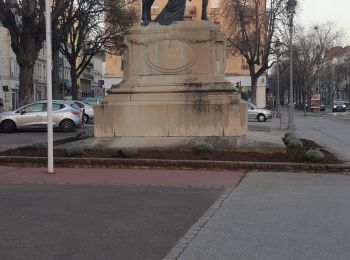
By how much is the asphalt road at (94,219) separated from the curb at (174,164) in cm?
266

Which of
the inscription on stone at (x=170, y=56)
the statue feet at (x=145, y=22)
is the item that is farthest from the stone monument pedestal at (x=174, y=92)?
the statue feet at (x=145, y=22)

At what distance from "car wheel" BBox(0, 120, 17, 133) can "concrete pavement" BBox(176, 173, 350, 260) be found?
19753mm

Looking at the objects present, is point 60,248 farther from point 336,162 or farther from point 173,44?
point 173,44

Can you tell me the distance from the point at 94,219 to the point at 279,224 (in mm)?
2493

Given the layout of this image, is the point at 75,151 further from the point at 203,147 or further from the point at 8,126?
the point at 8,126

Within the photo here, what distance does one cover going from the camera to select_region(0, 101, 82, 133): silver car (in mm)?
28688

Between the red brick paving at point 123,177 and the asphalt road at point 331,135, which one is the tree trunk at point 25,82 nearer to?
the asphalt road at point 331,135

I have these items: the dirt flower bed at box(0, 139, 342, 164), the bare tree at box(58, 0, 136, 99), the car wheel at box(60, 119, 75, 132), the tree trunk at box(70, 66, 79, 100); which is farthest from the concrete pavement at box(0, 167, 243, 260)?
the tree trunk at box(70, 66, 79, 100)

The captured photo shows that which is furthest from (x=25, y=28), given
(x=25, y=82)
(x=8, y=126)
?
(x=8, y=126)

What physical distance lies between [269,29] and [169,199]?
45.3 m

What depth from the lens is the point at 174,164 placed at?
44.3ft

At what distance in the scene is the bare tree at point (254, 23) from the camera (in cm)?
5172

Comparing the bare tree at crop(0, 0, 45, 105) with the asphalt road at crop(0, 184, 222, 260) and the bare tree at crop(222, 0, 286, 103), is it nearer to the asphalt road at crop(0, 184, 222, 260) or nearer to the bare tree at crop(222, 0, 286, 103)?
the asphalt road at crop(0, 184, 222, 260)

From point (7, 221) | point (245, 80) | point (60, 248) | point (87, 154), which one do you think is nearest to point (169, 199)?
point (7, 221)
